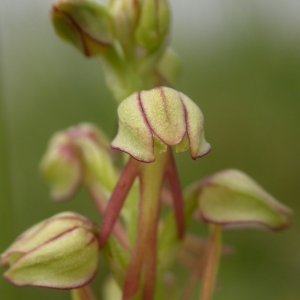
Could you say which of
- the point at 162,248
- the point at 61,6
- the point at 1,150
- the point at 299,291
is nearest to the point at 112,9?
the point at 61,6

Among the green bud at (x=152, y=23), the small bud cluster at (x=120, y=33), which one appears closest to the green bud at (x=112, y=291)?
the small bud cluster at (x=120, y=33)

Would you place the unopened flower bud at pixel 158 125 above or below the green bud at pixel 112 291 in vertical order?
above

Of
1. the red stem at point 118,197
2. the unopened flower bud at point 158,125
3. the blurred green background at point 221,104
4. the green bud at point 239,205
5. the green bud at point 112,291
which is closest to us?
the unopened flower bud at point 158,125

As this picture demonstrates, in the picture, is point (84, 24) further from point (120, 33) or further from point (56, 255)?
point (56, 255)

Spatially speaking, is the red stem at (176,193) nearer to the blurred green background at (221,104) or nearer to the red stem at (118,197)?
the red stem at (118,197)

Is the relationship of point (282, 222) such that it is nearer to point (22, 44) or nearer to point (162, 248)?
point (162, 248)

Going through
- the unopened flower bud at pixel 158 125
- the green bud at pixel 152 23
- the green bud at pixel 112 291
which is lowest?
the green bud at pixel 112 291

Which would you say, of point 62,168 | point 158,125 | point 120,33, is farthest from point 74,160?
point 158,125

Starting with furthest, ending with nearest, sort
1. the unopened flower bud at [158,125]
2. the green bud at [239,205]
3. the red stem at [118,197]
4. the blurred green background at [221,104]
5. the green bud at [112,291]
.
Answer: the blurred green background at [221,104], the green bud at [112,291], the green bud at [239,205], the red stem at [118,197], the unopened flower bud at [158,125]
